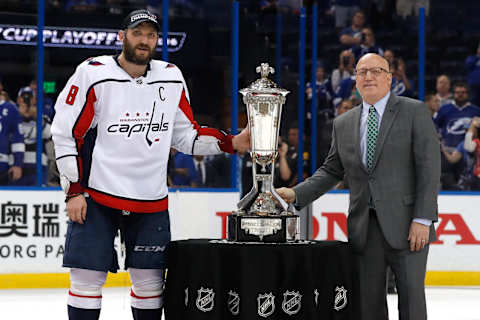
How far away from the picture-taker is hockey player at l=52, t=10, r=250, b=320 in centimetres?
316

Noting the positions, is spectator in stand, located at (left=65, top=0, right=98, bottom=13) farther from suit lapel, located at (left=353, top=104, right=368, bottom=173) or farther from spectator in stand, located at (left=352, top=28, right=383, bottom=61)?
suit lapel, located at (left=353, top=104, right=368, bottom=173)

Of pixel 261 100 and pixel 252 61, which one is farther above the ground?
pixel 252 61

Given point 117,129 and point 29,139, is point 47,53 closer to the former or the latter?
point 29,139

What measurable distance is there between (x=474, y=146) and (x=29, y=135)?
12.7 ft

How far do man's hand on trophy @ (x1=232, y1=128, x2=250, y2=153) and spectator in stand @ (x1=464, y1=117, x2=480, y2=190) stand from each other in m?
5.28

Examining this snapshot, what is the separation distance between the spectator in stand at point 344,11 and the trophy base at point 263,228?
6.96 m

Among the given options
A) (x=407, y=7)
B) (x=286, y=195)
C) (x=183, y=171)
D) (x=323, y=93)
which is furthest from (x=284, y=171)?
(x=286, y=195)

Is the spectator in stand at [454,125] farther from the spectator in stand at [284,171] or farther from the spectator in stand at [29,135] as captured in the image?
the spectator in stand at [29,135]

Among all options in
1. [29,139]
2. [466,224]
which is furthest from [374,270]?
[29,139]

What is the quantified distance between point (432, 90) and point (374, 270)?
603cm

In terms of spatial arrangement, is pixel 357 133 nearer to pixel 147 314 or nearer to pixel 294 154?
pixel 147 314

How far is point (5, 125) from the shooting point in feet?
25.3

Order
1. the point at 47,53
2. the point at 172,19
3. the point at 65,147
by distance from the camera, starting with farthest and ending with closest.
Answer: the point at 172,19 → the point at 47,53 → the point at 65,147

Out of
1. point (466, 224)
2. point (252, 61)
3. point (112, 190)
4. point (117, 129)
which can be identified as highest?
point (252, 61)
